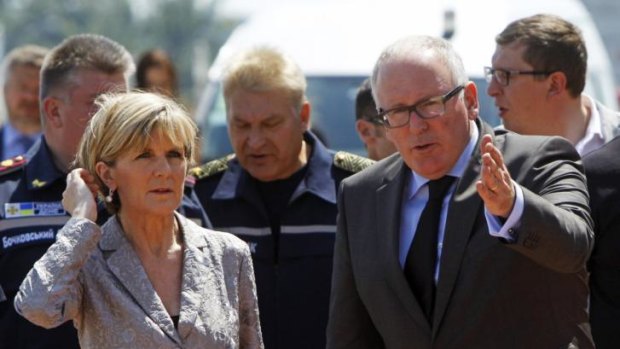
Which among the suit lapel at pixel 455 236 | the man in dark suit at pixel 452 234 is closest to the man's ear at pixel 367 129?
the man in dark suit at pixel 452 234

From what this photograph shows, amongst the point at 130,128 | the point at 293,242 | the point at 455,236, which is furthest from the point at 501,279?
the point at 293,242

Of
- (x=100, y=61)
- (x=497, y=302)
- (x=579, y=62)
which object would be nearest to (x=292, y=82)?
(x=100, y=61)

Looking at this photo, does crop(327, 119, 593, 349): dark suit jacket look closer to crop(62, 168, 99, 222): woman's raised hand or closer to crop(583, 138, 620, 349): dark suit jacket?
crop(583, 138, 620, 349): dark suit jacket

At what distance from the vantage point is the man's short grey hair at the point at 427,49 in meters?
4.44

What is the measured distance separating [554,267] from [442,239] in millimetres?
433

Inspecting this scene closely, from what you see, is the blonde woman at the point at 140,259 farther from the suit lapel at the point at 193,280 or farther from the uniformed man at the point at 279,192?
the uniformed man at the point at 279,192

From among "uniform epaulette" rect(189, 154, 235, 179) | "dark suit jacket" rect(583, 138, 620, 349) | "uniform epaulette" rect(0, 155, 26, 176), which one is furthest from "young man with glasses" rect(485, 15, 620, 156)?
"uniform epaulette" rect(0, 155, 26, 176)

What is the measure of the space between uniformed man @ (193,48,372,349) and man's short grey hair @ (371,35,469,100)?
4.51 feet

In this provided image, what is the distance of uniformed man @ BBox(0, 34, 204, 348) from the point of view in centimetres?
519

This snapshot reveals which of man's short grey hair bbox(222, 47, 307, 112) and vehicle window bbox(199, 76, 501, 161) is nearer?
man's short grey hair bbox(222, 47, 307, 112)

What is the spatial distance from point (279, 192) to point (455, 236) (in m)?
1.78

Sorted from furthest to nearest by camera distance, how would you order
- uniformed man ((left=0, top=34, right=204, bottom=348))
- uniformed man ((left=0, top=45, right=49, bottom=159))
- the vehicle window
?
uniformed man ((left=0, top=45, right=49, bottom=159)) → the vehicle window → uniformed man ((left=0, top=34, right=204, bottom=348))

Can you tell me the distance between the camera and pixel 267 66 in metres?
6.04

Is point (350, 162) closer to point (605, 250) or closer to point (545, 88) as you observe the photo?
point (545, 88)
